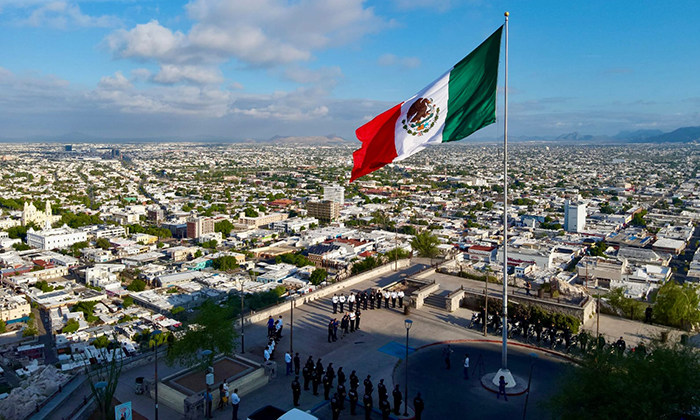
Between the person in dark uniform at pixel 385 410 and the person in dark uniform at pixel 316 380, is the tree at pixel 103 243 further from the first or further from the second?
the person in dark uniform at pixel 385 410

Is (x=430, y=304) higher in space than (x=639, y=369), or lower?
lower

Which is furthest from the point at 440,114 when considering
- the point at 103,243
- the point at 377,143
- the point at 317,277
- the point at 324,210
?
the point at 324,210

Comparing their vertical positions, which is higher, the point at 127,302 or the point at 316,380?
the point at 316,380

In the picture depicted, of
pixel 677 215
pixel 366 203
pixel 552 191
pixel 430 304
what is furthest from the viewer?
pixel 552 191

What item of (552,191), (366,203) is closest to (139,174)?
(366,203)

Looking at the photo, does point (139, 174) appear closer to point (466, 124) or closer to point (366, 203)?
point (366, 203)

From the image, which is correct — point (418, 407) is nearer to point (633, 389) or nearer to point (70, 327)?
point (633, 389)
